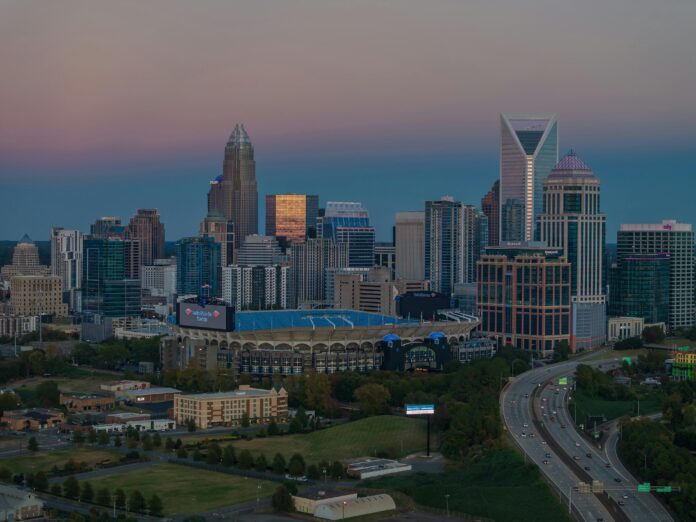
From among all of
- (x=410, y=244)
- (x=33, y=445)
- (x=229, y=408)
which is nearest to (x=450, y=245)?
(x=410, y=244)

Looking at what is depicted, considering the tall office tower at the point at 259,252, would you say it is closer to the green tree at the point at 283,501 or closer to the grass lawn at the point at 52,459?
the grass lawn at the point at 52,459

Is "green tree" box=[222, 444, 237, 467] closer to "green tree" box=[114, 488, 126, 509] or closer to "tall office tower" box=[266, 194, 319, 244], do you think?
"green tree" box=[114, 488, 126, 509]

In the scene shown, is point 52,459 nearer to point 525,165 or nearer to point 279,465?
point 279,465

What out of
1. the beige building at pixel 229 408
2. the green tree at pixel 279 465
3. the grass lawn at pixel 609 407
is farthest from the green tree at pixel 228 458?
the grass lawn at pixel 609 407

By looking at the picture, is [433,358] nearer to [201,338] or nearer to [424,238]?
[201,338]

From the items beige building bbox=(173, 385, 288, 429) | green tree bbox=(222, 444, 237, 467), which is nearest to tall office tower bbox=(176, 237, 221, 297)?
beige building bbox=(173, 385, 288, 429)

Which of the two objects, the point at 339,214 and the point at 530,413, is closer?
the point at 530,413

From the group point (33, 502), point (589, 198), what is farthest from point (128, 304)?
point (33, 502)
